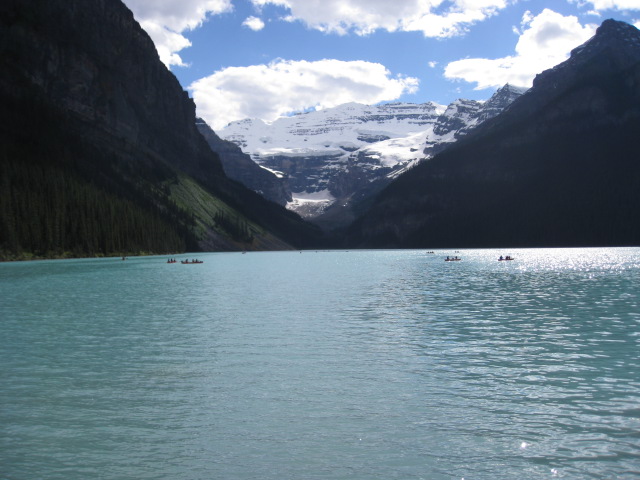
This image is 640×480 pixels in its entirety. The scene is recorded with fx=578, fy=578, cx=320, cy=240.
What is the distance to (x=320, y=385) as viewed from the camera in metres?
24.0

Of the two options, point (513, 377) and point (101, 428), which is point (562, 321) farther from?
point (101, 428)

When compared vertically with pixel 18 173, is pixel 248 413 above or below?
below

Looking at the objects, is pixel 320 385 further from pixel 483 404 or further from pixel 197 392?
pixel 483 404

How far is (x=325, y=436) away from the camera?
1780 cm

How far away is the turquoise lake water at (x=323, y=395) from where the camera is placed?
622 inches

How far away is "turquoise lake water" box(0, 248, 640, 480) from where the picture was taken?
15805mm

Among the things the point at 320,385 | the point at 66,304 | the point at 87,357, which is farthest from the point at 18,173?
the point at 320,385

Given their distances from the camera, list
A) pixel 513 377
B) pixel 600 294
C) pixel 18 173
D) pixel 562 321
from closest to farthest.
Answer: pixel 513 377, pixel 562 321, pixel 600 294, pixel 18 173

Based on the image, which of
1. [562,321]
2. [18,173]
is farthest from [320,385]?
[18,173]

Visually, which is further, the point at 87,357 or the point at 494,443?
the point at 87,357

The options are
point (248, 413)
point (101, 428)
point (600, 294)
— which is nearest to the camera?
point (101, 428)

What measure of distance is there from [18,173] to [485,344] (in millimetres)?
171604

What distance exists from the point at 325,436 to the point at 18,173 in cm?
17906

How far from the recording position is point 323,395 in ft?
73.6
